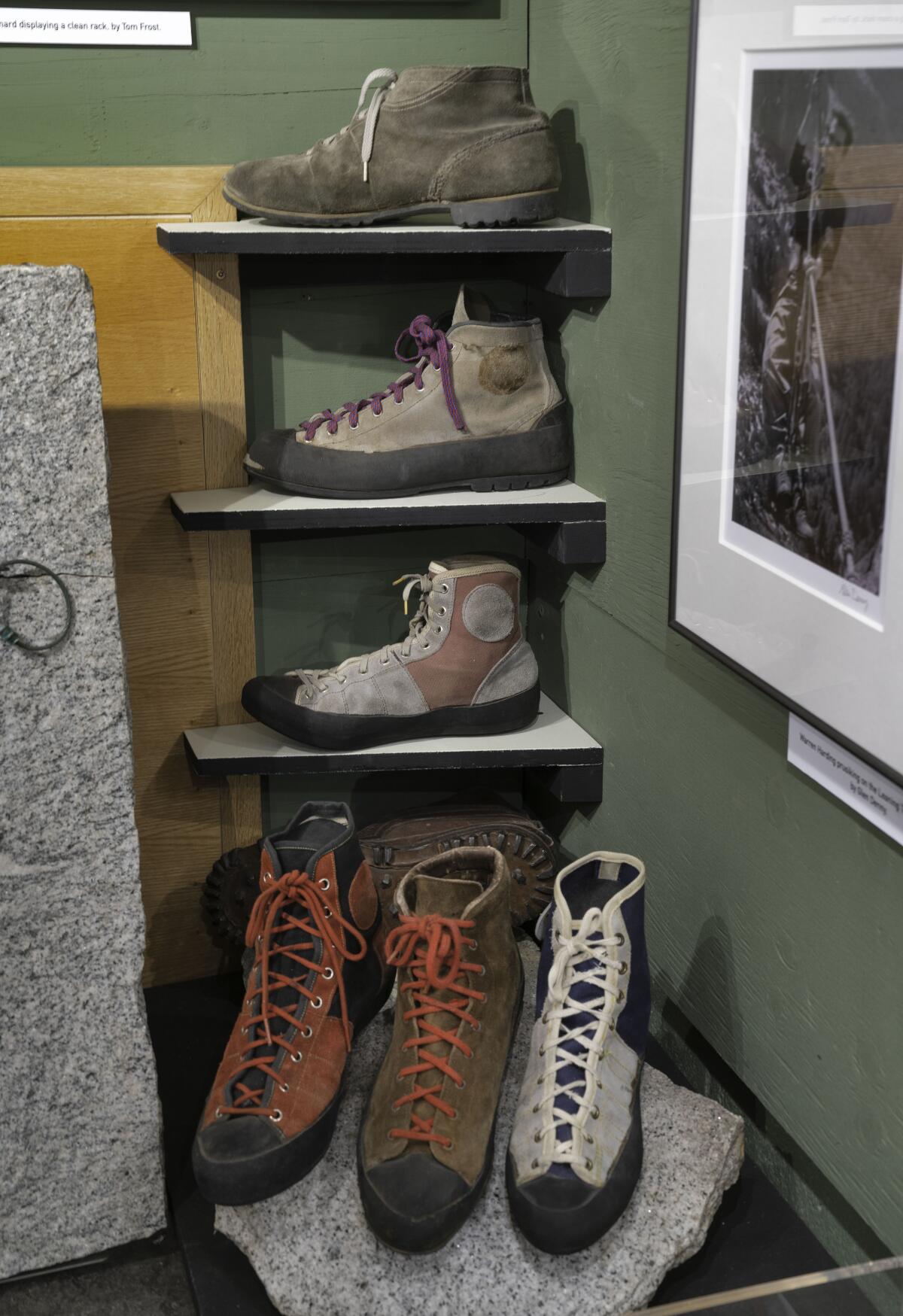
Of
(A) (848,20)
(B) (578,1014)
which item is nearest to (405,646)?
(B) (578,1014)

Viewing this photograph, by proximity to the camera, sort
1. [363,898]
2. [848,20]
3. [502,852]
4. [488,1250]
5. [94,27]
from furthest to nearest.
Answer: [502,852] < [94,27] < [363,898] < [488,1250] < [848,20]

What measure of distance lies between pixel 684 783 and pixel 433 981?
41 centimetres

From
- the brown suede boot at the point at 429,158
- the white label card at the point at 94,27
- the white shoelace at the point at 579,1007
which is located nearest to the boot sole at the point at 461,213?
the brown suede boot at the point at 429,158

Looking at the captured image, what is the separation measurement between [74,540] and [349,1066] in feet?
2.40

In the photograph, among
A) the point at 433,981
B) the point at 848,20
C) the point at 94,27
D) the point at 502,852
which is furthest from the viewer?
the point at 502,852

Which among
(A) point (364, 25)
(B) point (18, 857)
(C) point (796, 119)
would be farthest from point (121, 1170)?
(A) point (364, 25)

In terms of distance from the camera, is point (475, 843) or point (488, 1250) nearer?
point (488, 1250)

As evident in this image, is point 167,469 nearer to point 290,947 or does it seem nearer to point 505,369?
point 505,369

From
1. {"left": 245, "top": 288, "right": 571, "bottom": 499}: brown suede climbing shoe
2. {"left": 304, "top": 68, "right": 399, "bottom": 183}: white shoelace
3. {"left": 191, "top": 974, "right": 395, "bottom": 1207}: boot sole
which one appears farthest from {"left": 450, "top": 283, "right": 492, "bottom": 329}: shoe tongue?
{"left": 191, "top": 974, "right": 395, "bottom": 1207}: boot sole

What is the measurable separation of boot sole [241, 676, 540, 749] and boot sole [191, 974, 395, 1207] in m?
0.52

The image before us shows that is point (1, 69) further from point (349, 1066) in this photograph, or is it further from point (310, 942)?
point (349, 1066)

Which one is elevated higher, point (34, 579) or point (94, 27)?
point (94, 27)

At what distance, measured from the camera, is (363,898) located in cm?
152

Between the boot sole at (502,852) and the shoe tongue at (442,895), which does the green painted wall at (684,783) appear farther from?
the shoe tongue at (442,895)
